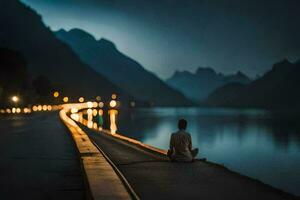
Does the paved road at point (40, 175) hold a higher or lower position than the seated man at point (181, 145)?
lower

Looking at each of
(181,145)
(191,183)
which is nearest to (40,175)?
(191,183)

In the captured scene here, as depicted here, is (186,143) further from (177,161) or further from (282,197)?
(282,197)

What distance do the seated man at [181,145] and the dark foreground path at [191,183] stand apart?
299mm

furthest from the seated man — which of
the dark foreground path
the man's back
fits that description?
the dark foreground path

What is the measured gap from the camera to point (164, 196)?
10.2 metres

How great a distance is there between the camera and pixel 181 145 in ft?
51.0

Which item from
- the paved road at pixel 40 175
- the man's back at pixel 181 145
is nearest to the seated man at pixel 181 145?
the man's back at pixel 181 145

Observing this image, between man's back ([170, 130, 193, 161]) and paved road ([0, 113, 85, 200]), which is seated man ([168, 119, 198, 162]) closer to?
man's back ([170, 130, 193, 161])

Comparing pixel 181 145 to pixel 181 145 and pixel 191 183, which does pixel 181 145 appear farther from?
pixel 191 183

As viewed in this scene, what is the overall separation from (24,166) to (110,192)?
8.10 meters

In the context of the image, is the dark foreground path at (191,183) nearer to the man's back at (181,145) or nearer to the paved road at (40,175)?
the man's back at (181,145)

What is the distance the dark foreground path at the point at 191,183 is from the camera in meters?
10.6

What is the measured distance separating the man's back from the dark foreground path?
0.31 meters

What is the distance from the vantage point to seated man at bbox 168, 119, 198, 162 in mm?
15352
